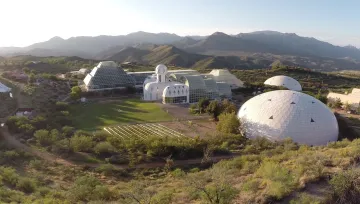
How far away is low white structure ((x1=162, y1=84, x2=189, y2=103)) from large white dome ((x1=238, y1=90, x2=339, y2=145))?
80.2 ft

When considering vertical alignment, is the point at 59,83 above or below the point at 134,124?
above

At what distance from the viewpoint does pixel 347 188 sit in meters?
17.6

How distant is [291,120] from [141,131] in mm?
22493

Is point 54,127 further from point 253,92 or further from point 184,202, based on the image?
point 253,92

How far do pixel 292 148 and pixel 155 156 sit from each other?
52.8 ft

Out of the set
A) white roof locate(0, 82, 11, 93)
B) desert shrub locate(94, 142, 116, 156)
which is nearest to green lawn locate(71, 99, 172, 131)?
desert shrub locate(94, 142, 116, 156)

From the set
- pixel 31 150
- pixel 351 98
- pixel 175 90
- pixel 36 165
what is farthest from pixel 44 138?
pixel 351 98

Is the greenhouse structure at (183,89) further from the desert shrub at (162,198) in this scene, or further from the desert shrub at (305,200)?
the desert shrub at (305,200)

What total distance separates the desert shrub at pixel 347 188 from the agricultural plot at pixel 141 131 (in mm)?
30204

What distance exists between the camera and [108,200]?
23.6 metres

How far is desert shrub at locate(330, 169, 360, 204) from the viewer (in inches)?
689

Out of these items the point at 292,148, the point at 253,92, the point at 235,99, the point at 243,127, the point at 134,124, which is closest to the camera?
the point at 292,148

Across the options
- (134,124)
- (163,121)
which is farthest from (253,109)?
(134,124)

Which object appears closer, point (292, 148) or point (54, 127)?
point (292, 148)
